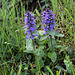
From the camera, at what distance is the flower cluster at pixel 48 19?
4.53 feet

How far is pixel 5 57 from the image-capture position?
64.4 inches

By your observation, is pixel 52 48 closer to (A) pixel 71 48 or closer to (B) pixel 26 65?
(A) pixel 71 48

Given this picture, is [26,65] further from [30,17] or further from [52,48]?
[30,17]

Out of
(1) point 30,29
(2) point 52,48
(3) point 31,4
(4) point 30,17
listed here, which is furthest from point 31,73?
(3) point 31,4

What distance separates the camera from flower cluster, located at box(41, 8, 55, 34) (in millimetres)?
1382

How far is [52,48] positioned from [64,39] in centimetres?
35

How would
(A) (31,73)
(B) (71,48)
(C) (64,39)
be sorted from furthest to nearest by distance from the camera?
(C) (64,39)
(B) (71,48)
(A) (31,73)

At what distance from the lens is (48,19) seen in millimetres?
1403

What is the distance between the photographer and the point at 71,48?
163 centimetres

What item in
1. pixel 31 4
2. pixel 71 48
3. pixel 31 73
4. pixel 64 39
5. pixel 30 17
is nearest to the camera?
pixel 30 17

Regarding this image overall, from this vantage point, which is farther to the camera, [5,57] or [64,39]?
[64,39]

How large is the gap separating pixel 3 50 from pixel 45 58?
1.82 ft

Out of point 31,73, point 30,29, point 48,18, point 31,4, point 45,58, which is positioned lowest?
point 31,73

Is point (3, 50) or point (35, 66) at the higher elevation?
point (3, 50)
